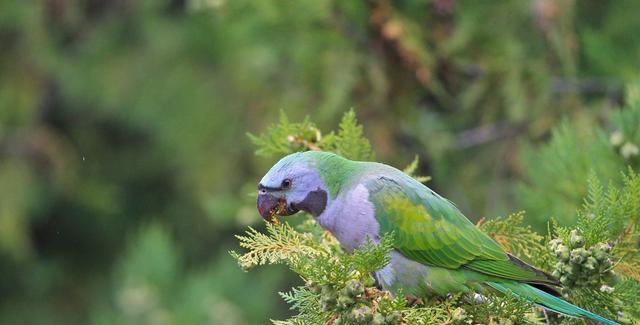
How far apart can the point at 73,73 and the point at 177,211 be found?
60.4 inches

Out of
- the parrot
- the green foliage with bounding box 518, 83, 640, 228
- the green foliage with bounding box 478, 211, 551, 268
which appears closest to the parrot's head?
the parrot

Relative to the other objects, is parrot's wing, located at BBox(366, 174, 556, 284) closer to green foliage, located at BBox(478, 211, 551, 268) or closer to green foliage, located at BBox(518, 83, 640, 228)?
green foliage, located at BBox(478, 211, 551, 268)

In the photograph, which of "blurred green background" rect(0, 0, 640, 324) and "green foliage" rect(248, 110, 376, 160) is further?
"blurred green background" rect(0, 0, 640, 324)

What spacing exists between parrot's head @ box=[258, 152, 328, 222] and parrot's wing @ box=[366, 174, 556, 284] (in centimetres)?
16

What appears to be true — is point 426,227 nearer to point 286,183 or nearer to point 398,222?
point 398,222

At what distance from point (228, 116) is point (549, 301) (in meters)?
4.13

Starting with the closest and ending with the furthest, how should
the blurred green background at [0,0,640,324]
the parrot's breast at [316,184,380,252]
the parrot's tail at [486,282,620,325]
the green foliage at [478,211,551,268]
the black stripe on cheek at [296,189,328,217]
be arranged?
the parrot's tail at [486,282,620,325], the green foliage at [478,211,551,268], the parrot's breast at [316,184,380,252], the black stripe on cheek at [296,189,328,217], the blurred green background at [0,0,640,324]

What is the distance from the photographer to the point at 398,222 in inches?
109

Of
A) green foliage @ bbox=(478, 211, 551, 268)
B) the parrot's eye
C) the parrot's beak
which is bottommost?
green foliage @ bbox=(478, 211, 551, 268)

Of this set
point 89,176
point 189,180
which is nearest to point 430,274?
point 189,180

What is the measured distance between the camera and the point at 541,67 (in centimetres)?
485

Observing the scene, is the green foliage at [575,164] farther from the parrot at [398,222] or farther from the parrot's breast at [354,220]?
the parrot's breast at [354,220]

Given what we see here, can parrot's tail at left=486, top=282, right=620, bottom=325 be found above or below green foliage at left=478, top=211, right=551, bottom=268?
below

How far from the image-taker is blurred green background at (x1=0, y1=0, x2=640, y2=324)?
4793 millimetres
